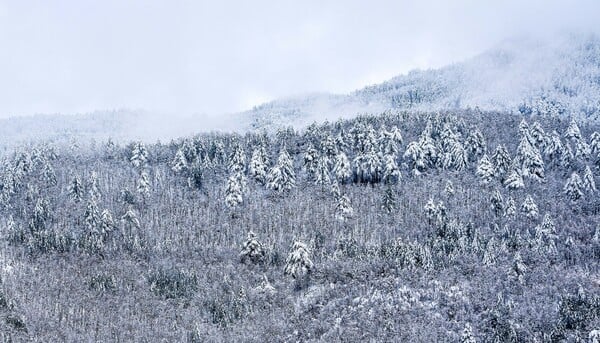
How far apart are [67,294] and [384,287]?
5433 cm

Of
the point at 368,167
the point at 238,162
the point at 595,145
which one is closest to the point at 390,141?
the point at 368,167

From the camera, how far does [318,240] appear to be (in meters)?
122

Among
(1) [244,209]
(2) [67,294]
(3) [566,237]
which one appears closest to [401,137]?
(1) [244,209]

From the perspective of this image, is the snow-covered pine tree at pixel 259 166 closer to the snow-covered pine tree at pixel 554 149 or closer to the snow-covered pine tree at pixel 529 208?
the snow-covered pine tree at pixel 529 208

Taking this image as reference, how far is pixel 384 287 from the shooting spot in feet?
336

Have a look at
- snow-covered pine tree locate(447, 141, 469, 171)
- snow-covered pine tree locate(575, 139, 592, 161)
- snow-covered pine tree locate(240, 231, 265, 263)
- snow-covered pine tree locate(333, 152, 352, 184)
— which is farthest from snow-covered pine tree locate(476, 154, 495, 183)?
snow-covered pine tree locate(240, 231, 265, 263)

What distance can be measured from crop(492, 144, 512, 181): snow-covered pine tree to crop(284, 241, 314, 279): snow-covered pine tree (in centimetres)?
4908

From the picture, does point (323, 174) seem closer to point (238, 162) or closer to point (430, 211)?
point (238, 162)

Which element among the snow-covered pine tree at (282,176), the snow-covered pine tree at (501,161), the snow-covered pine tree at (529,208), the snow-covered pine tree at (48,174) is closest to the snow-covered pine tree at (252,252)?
the snow-covered pine tree at (282,176)

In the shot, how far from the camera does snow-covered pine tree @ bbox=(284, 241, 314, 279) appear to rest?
112m

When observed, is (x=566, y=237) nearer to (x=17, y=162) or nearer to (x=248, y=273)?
(x=248, y=273)

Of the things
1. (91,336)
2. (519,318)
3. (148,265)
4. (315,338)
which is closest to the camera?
(519,318)

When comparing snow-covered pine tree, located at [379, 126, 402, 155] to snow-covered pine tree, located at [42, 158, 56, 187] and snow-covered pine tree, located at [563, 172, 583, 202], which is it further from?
snow-covered pine tree, located at [42, 158, 56, 187]

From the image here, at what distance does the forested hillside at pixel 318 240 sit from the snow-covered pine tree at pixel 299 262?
39 cm
